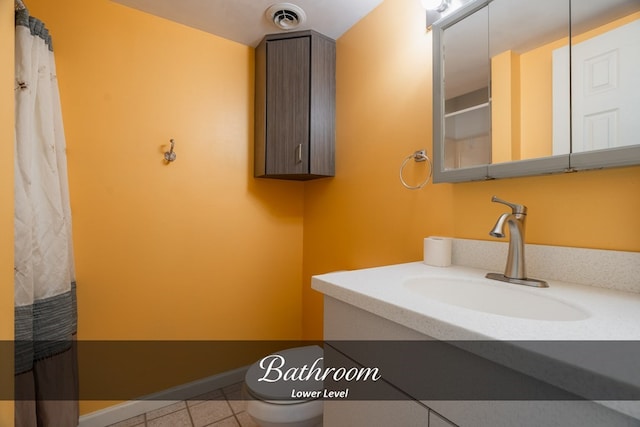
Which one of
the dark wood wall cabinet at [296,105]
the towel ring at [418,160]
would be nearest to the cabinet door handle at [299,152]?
the dark wood wall cabinet at [296,105]

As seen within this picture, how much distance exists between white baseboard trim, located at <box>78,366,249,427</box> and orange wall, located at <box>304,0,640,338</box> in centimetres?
61

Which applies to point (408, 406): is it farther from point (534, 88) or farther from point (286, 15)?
point (286, 15)

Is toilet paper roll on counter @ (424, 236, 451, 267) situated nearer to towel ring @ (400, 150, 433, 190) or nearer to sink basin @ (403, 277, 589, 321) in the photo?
sink basin @ (403, 277, 589, 321)

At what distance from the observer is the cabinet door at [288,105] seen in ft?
5.46

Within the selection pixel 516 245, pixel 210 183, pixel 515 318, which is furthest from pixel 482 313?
pixel 210 183

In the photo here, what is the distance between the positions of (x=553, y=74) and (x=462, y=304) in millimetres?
767

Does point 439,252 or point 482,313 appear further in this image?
point 439,252

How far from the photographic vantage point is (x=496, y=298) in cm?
86

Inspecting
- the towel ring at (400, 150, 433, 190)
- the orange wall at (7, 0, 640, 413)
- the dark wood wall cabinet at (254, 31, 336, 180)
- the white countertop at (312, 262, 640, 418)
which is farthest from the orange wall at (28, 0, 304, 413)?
the white countertop at (312, 262, 640, 418)

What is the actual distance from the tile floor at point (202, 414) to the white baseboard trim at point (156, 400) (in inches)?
1.0

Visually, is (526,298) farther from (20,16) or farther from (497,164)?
(20,16)

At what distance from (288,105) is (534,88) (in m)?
1.20

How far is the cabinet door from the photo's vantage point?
5.46 ft

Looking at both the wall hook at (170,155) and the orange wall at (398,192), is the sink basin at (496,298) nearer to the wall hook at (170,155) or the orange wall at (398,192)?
the orange wall at (398,192)
